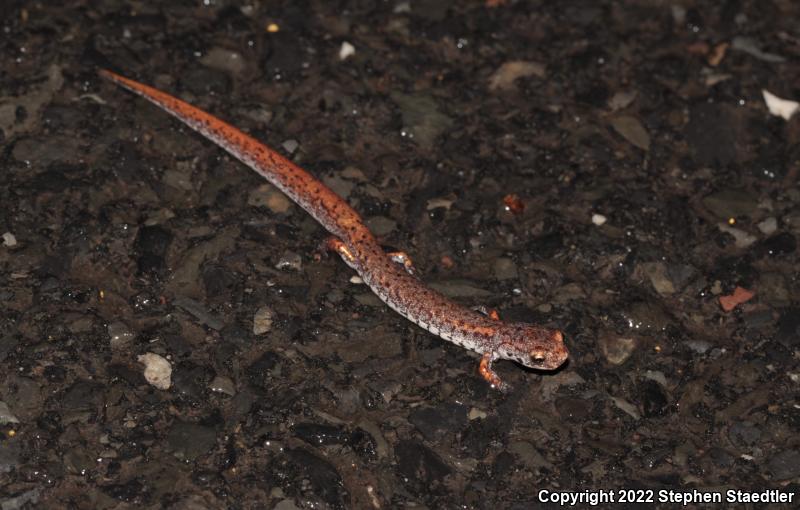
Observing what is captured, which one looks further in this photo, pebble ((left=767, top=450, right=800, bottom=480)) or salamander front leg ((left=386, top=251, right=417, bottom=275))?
salamander front leg ((left=386, top=251, right=417, bottom=275))

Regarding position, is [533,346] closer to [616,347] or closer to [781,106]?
[616,347]

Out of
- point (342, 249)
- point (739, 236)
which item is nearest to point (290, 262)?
point (342, 249)

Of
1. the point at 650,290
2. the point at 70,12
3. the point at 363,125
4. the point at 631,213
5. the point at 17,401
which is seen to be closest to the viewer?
the point at 17,401

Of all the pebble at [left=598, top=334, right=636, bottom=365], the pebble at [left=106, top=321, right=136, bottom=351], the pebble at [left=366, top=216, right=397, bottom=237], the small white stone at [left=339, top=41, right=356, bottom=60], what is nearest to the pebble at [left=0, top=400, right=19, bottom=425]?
the pebble at [left=106, top=321, right=136, bottom=351]

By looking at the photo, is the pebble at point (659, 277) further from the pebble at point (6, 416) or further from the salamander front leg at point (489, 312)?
the pebble at point (6, 416)

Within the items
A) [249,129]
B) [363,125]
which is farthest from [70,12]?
[363,125]

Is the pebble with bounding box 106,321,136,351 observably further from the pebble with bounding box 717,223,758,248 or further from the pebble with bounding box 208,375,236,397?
the pebble with bounding box 717,223,758,248

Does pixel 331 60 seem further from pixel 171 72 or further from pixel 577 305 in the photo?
pixel 577 305
